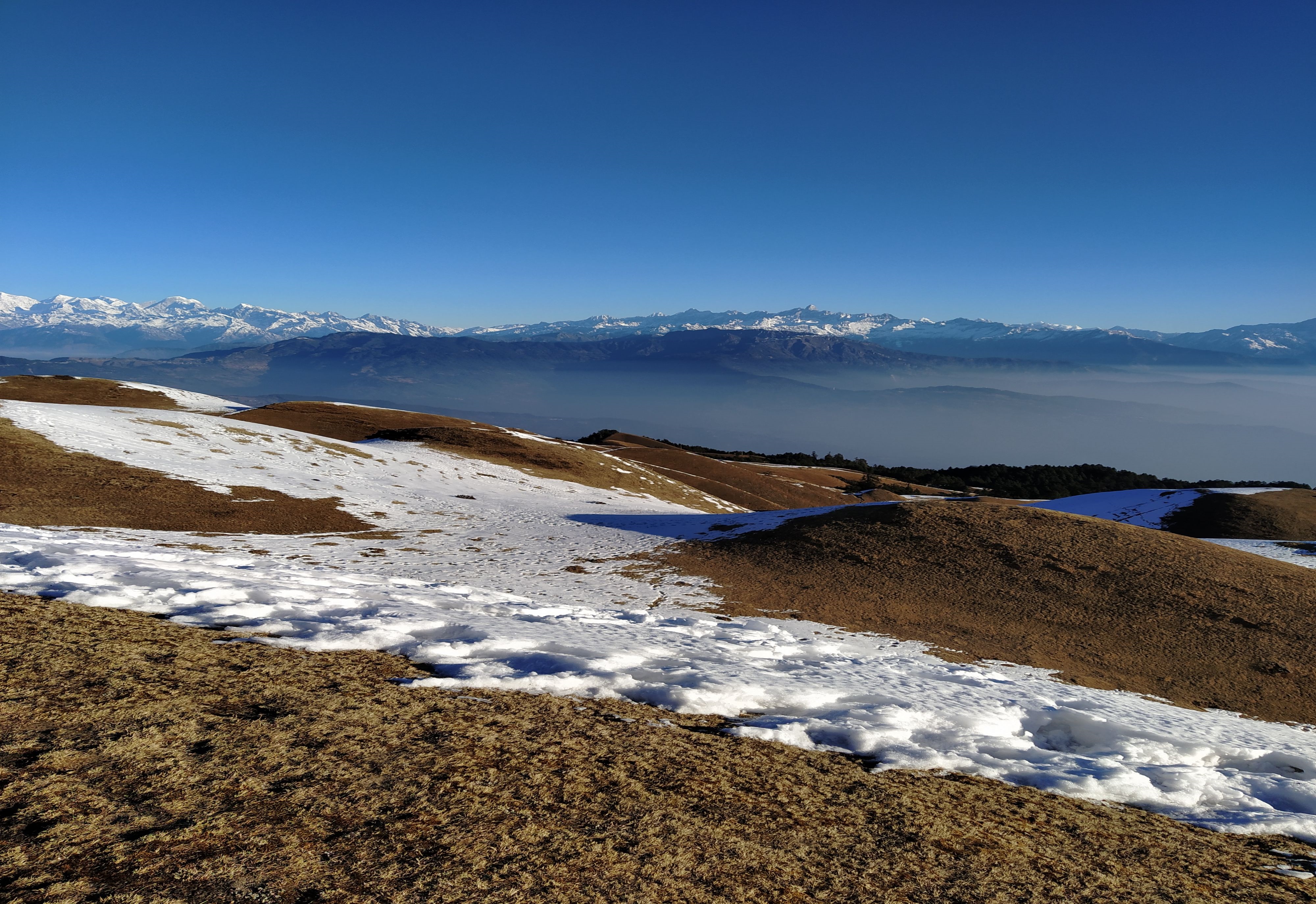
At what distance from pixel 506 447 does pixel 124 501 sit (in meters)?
28.4

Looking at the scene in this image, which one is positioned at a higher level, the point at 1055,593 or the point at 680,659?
the point at 680,659

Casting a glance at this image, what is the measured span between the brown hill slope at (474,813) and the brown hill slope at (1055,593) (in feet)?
30.8

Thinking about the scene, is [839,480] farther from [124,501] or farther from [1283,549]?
[124,501]

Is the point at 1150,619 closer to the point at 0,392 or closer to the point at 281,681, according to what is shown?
the point at 281,681

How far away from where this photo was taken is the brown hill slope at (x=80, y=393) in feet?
158

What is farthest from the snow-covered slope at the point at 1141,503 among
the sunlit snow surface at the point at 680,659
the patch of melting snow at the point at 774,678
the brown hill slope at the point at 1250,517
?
the patch of melting snow at the point at 774,678

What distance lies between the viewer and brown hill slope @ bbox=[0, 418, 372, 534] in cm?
2094

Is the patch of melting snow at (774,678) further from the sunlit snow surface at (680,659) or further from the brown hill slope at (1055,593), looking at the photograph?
the brown hill slope at (1055,593)

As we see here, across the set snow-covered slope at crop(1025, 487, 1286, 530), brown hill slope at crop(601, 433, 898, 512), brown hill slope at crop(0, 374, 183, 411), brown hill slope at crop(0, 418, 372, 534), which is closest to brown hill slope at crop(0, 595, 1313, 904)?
brown hill slope at crop(0, 418, 372, 534)

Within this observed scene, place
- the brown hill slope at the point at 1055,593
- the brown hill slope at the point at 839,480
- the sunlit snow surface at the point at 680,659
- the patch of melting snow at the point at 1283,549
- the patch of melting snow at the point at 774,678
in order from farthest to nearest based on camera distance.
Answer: the brown hill slope at the point at 839,480
the patch of melting snow at the point at 1283,549
the brown hill slope at the point at 1055,593
the sunlit snow surface at the point at 680,659
the patch of melting snow at the point at 774,678

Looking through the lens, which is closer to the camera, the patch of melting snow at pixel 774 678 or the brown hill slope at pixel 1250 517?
the patch of melting snow at pixel 774 678

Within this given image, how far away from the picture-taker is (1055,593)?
19.1 metres

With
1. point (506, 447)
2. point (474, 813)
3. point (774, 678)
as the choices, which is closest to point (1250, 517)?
point (774, 678)

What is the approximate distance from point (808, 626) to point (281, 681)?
11.9 metres
